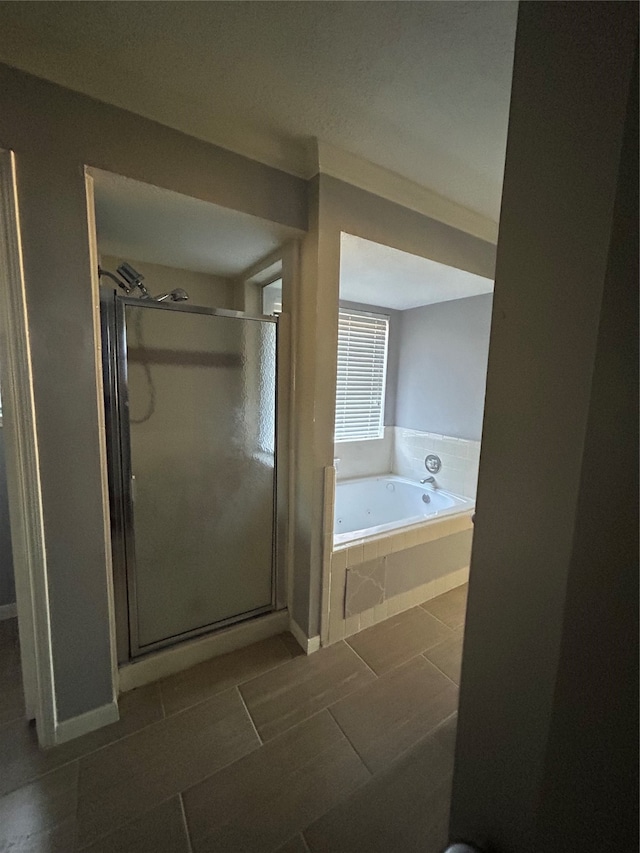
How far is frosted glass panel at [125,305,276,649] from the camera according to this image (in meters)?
1.55

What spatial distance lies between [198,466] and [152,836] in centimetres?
125

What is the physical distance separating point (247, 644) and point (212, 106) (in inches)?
96.2

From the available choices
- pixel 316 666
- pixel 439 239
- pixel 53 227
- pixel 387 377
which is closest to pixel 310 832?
pixel 316 666

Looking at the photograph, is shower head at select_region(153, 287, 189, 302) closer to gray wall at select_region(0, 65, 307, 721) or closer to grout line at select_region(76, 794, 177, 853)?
gray wall at select_region(0, 65, 307, 721)

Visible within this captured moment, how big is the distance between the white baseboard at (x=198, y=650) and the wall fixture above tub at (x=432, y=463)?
6.07 ft

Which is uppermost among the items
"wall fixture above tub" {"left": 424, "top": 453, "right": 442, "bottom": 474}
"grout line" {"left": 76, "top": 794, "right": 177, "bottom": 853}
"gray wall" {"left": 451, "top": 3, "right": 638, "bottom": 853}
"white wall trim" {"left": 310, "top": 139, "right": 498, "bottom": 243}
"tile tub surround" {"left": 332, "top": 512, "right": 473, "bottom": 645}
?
"white wall trim" {"left": 310, "top": 139, "right": 498, "bottom": 243}

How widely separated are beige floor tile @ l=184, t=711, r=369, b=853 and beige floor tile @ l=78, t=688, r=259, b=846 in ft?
0.22

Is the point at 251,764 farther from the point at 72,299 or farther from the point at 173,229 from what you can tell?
the point at 173,229

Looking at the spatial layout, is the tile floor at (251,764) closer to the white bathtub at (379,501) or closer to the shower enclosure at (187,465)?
the shower enclosure at (187,465)

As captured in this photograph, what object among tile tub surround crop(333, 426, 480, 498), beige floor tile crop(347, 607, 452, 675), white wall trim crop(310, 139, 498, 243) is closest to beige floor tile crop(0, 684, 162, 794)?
beige floor tile crop(347, 607, 452, 675)

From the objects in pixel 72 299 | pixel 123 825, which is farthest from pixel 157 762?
pixel 72 299

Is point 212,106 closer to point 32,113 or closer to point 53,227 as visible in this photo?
point 32,113

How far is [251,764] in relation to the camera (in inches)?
48.8

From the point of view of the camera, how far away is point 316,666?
5.57 ft
